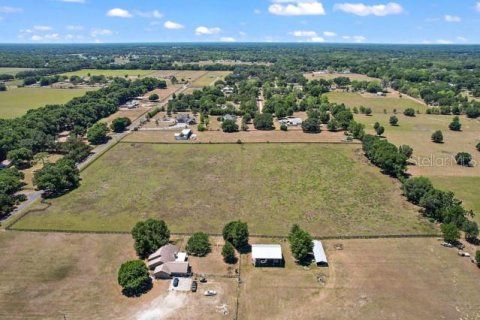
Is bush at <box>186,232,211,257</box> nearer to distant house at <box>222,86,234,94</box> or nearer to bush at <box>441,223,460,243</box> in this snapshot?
bush at <box>441,223,460,243</box>

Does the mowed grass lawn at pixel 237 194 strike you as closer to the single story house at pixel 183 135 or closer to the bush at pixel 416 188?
the bush at pixel 416 188

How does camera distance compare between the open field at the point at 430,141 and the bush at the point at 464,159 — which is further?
the bush at the point at 464,159

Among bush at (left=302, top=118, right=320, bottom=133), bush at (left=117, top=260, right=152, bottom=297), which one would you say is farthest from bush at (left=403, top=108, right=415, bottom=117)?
bush at (left=117, top=260, right=152, bottom=297)

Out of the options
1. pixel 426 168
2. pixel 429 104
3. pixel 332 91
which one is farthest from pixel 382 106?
pixel 426 168

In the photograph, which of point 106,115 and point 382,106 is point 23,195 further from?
point 382,106

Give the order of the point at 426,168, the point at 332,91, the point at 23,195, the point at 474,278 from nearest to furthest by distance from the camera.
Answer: the point at 474,278, the point at 23,195, the point at 426,168, the point at 332,91

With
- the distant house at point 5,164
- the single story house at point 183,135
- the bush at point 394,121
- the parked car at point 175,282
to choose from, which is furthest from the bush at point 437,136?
the distant house at point 5,164
